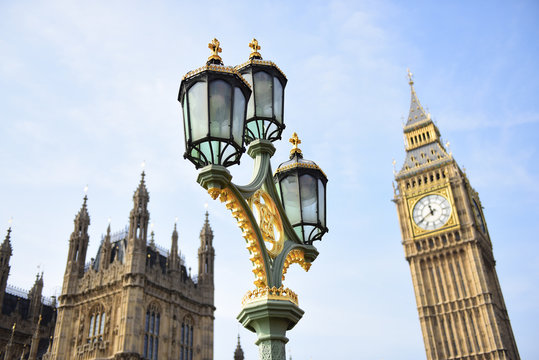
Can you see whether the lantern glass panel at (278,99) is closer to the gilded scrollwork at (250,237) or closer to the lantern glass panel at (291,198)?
the lantern glass panel at (291,198)

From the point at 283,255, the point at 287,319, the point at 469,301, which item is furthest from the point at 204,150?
the point at 469,301

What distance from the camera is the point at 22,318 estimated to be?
133 feet

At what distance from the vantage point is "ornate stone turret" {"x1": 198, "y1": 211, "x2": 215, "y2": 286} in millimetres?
38719

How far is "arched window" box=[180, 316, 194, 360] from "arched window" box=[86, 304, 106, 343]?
18.3 feet

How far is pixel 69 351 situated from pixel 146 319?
5238 millimetres

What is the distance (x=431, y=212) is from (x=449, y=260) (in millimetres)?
5967

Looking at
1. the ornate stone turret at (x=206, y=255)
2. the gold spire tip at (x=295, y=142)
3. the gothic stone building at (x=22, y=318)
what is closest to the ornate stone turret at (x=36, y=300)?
the gothic stone building at (x=22, y=318)

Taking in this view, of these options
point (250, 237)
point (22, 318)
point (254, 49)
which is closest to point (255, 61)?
point (254, 49)

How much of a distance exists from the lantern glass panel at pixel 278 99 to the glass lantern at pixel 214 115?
3.06ft

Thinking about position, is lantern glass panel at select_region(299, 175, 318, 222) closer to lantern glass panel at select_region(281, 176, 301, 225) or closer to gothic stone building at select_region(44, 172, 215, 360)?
lantern glass panel at select_region(281, 176, 301, 225)

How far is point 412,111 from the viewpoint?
71.2 meters

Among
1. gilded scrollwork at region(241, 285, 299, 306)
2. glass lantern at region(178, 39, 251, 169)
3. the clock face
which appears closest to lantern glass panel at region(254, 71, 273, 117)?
glass lantern at region(178, 39, 251, 169)

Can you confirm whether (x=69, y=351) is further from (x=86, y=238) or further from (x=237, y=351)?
(x=237, y=351)

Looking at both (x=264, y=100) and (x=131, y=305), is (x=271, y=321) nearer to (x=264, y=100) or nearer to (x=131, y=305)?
(x=264, y=100)
